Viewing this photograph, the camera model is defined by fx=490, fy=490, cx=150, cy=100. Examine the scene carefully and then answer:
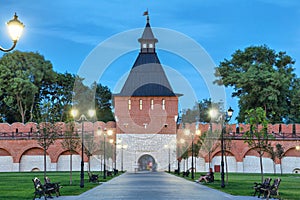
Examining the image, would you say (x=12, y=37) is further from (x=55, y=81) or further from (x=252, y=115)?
(x=55, y=81)

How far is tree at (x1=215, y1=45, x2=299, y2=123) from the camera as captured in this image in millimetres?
47875

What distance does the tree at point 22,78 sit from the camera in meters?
52.3

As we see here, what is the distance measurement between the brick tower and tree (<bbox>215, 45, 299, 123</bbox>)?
6.67 m

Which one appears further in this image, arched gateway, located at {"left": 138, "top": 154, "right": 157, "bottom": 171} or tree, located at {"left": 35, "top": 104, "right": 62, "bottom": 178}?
arched gateway, located at {"left": 138, "top": 154, "right": 157, "bottom": 171}

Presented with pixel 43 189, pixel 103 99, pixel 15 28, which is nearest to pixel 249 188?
pixel 43 189

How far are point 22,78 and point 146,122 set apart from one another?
1458 cm

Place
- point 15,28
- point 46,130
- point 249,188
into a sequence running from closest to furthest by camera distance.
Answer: point 15,28
point 249,188
point 46,130

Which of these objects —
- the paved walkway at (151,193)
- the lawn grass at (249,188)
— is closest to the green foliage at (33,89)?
the lawn grass at (249,188)

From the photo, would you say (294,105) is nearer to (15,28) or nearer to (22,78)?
(22,78)

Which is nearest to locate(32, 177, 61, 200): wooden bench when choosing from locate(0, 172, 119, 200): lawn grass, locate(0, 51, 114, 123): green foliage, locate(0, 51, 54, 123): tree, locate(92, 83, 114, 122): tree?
locate(0, 172, 119, 200): lawn grass

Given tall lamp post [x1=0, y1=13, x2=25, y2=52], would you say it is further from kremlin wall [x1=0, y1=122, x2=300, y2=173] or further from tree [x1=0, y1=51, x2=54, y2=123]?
tree [x1=0, y1=51, x2=54, y2=123]

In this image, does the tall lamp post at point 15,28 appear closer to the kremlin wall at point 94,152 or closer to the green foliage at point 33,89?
the kremlin wall at point 94,152

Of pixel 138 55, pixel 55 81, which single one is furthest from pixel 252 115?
pixel 55 81

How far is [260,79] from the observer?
48250mm
